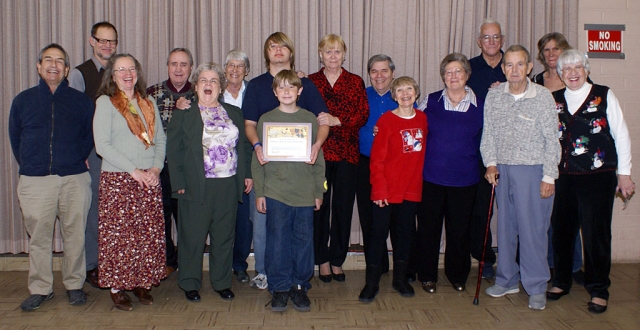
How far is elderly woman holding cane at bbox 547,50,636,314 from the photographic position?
3.54 meters

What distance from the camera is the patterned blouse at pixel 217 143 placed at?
362cm

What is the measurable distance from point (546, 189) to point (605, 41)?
6.89 ft

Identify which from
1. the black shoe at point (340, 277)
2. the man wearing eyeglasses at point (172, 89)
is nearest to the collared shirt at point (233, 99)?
the man wearing eyeglasses at point (172, 89)

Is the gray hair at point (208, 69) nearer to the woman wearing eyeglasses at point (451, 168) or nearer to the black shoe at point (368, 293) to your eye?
the woman wearing eyeglasses at point (451, 168)

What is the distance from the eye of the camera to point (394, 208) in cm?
383

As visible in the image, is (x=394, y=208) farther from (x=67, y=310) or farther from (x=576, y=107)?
(x=67, y=310)

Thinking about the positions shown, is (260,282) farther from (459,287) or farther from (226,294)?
(459,287)

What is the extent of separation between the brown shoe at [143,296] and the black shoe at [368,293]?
Result: 1495mm

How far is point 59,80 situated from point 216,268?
1696 millimetres

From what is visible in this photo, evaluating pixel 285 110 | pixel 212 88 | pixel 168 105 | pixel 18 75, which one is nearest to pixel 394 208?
pixel 285 110

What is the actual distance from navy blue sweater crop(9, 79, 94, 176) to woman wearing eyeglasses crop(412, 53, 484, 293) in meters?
2.49

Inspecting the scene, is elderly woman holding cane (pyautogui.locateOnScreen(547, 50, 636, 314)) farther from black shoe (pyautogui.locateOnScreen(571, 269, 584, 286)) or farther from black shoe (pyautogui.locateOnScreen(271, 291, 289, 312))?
black shoe (pyautogui.locateOnScreen(271, 291, 289, 312))

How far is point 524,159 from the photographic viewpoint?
3.57 metres

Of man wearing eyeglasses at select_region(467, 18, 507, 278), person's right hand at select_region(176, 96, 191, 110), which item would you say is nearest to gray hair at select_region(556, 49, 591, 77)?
man wearing eyeglasses at select_region(467, 18, 507, 278)
